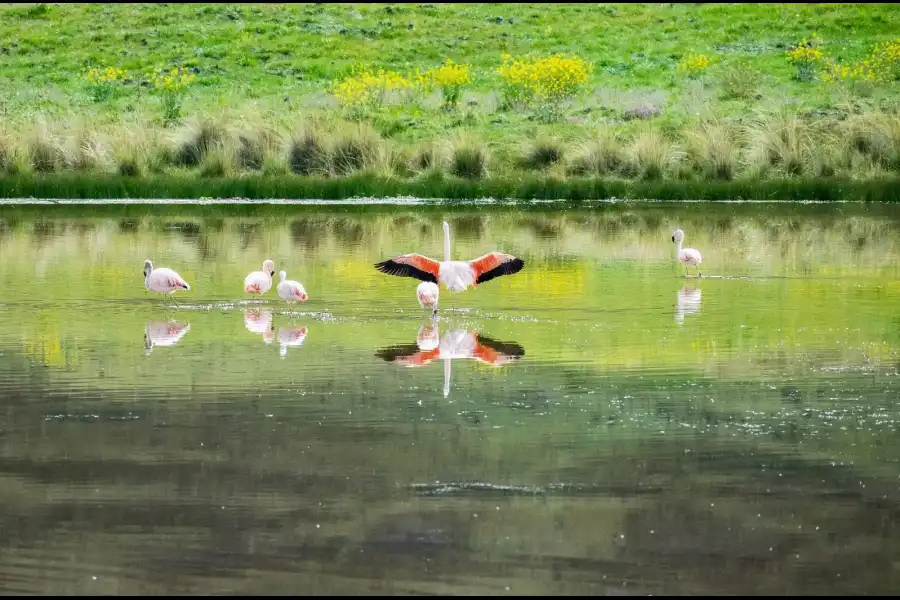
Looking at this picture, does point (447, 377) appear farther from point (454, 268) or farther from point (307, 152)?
point (307, 152)

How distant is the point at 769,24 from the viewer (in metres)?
62.2

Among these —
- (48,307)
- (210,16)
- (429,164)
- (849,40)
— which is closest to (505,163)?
(429,164)

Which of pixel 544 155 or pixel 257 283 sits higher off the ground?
pixel 257 283

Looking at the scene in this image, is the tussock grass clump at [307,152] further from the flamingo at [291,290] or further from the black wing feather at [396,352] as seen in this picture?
the black wing feather at [396,352]

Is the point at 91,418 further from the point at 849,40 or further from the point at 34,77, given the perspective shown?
the point at 849,40

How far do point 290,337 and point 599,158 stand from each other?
1811 cm

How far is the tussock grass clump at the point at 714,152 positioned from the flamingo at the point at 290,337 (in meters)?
17.3

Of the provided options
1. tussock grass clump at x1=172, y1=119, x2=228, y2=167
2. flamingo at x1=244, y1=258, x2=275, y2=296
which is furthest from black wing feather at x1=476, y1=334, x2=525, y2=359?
tussock grass clump at x1=172, y1=119, x2=228, y2=167

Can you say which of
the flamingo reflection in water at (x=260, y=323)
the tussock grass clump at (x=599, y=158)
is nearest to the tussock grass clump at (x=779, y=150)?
the tussock grass clump at (x=599, y=158)

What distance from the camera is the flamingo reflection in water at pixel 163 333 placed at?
39.7 feet

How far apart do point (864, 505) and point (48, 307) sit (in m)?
8.49

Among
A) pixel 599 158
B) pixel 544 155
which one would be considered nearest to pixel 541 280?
pixel 599 158

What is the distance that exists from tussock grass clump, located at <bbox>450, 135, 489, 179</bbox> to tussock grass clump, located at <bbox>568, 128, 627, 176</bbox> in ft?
5.23

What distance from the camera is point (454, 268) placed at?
45.3ft
